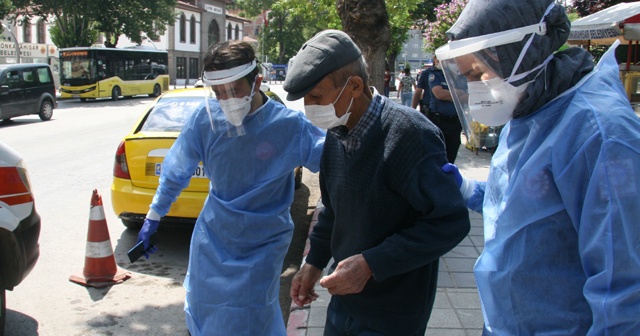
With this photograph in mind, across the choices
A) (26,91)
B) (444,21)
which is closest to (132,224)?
(26,91)

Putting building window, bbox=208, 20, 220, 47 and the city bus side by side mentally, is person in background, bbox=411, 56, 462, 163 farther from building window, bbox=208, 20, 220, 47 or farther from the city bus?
building window, bbox=208, 20, 220, 47

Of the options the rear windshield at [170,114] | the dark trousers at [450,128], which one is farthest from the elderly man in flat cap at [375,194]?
the dark trousers at [450,128]

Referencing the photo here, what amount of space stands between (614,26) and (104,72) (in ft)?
77.0

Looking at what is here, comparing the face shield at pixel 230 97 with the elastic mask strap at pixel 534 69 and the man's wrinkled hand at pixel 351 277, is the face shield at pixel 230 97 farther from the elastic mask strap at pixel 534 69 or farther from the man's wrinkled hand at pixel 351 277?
Result: the elastic mask strap at pixel 534 69

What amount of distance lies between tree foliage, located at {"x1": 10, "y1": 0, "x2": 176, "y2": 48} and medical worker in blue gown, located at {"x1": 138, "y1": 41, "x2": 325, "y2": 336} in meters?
30.4

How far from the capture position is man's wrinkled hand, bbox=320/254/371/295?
6.04 ft

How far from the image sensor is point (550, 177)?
55.4 inches

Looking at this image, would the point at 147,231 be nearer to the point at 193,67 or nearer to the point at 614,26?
the point at 614,26

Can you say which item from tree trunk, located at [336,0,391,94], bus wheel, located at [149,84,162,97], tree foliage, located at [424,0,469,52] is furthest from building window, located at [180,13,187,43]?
tree trunk, located at [336,0,391,94]

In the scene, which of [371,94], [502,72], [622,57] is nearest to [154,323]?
[371,94]

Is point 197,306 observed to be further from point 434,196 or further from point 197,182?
point 197,182

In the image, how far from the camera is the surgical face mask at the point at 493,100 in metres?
1.57

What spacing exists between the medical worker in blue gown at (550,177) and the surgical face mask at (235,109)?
1402 millimetres

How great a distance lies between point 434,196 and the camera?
1.79 meters
